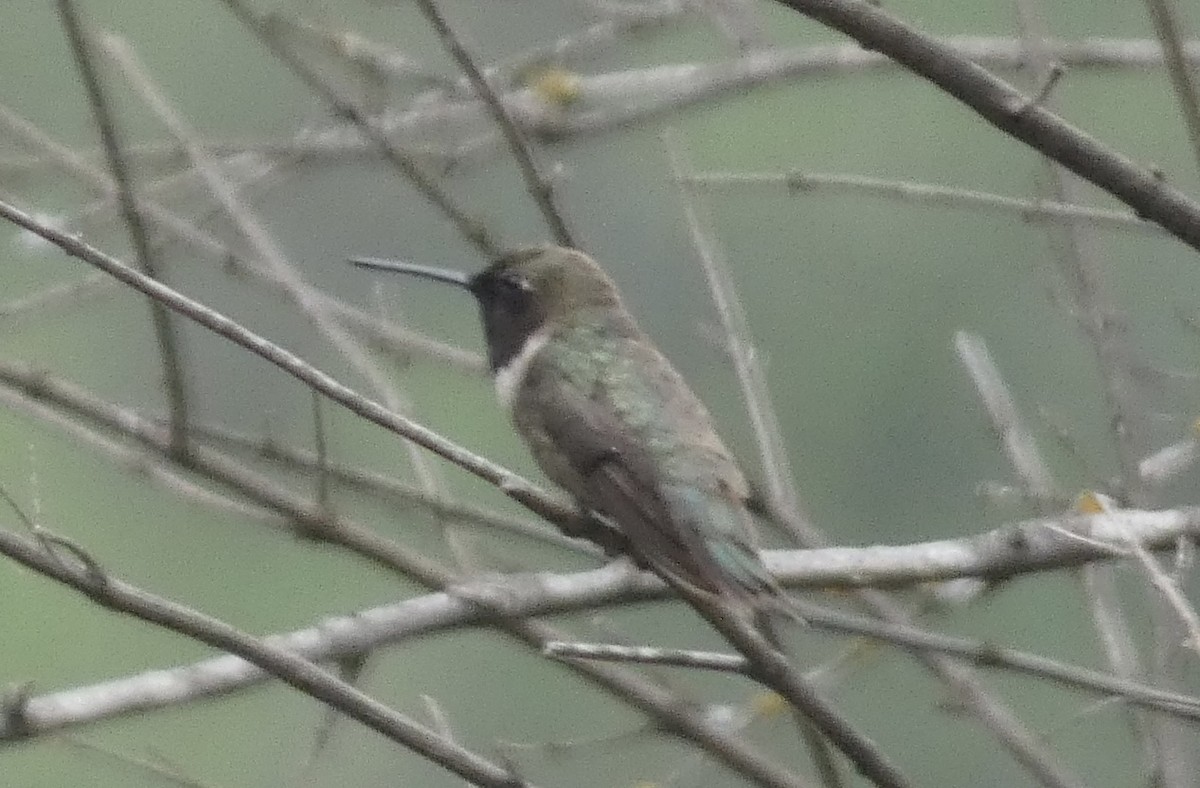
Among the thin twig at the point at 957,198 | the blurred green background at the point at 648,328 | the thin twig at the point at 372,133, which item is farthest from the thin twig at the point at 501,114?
the blurred green background at the point at 648,328

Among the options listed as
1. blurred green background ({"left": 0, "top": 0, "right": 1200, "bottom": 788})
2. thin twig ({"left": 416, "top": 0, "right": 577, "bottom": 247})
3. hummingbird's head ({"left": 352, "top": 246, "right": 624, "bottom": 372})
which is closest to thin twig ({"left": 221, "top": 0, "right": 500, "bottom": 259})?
hummingbird's head ({"left": 352, "top": 246, "right": 624, "bottom": 372})

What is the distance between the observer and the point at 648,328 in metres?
6.07

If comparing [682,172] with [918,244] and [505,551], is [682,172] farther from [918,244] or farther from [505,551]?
[918,244]

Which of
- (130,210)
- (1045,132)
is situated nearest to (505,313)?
(130,210)

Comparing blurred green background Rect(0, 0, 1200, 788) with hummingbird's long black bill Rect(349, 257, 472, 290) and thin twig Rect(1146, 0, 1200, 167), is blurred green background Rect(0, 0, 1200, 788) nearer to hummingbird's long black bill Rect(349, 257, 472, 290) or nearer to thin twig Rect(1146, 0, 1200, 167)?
hummingbird's long black bill Rect(349, 257, 472, 290)

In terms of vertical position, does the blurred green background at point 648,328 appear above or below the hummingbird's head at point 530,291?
above

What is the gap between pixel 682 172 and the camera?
315 cm

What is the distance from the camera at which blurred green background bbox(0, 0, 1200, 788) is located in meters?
6.43

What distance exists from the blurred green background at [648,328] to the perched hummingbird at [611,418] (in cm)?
295

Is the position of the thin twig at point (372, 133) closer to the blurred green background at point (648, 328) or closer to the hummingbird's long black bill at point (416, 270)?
the hummingbird's long black bill at point (416, 270)

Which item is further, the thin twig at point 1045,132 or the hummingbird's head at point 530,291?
the hummingbird's head at point 530,291

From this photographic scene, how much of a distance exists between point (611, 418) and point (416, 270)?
41cm

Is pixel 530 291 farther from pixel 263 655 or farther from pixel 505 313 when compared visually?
pixel 263 655

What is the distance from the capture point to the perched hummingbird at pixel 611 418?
8.00 ft
